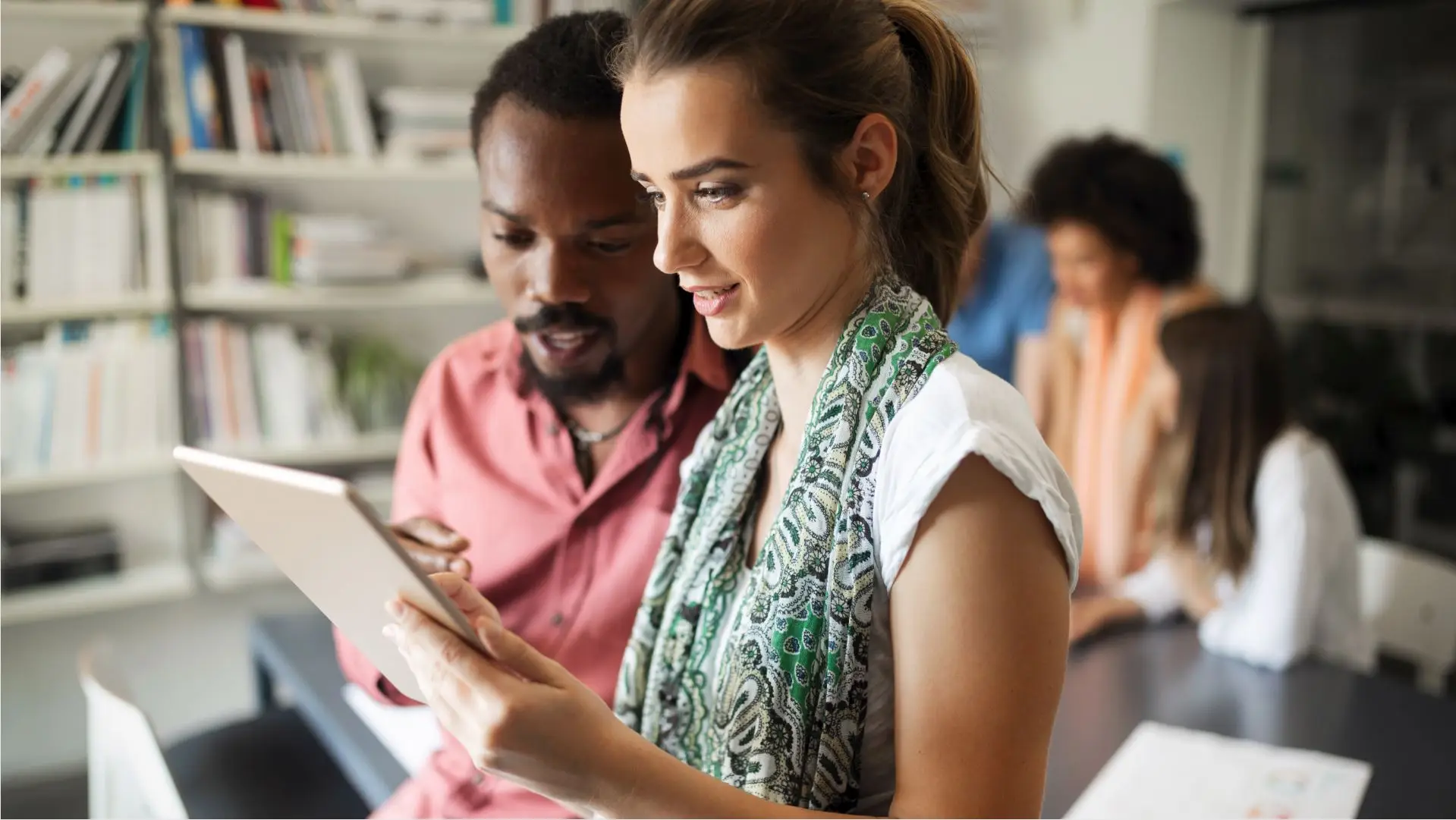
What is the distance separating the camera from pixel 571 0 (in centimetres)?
285

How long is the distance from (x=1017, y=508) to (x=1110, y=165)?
1927 mm

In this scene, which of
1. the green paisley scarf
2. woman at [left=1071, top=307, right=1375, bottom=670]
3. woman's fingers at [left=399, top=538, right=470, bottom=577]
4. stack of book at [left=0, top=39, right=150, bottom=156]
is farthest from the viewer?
stack of book at [left=0, top=39, right=150, bottom=156]

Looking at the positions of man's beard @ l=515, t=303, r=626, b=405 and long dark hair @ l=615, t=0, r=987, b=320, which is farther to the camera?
man's beard @ l=515, t=303, r=626, b=405

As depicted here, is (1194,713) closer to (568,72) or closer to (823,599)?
(823,599)

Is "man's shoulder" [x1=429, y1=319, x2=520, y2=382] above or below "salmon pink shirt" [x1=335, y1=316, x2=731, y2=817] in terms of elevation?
above

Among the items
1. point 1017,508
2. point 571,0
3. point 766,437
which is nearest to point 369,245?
point 571,0

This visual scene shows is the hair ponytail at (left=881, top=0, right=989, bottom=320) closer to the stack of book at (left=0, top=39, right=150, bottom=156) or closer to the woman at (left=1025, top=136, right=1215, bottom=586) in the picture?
the woman at (left=1025, top=136, right=1215, bottom=586)

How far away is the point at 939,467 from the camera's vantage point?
66cm

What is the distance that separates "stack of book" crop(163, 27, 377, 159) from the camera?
8.41 ft

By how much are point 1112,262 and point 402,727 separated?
5.58ft

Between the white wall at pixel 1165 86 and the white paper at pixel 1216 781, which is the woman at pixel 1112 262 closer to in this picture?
the white wall at pixel 1165 86

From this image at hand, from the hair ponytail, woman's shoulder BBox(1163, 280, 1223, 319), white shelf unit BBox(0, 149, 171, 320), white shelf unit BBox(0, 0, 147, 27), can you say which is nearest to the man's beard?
the hair ponytail

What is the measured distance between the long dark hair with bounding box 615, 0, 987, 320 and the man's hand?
41cm

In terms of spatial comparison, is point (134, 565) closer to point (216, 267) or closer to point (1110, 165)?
point (216, 267)
